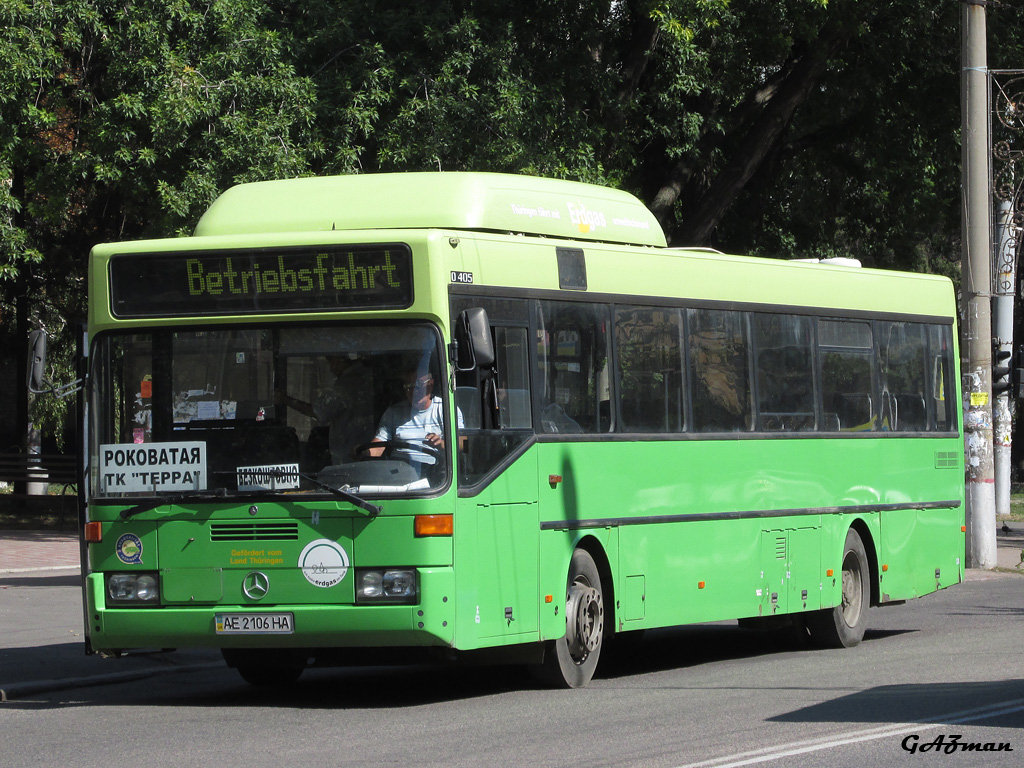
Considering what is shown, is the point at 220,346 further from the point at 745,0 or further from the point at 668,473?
the point at 745,0

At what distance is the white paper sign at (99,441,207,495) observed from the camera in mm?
9398

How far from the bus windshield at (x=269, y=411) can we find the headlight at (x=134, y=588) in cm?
49

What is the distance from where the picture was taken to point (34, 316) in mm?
32688

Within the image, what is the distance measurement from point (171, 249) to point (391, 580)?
2446 millimetres

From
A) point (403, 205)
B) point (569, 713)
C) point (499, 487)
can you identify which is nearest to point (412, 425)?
point (499, 487)

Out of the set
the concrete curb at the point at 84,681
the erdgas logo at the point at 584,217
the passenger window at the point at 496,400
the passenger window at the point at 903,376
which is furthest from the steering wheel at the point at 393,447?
the passenger window at the point at 903,376

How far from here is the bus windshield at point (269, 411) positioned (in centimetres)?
920

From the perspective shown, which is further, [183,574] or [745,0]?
[745,0]

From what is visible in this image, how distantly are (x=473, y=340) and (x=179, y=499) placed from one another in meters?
2.04

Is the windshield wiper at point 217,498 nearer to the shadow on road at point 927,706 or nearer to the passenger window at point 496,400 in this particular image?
the passenger window at point 496,400

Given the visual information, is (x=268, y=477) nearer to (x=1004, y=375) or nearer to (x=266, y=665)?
(x=266, y=665)

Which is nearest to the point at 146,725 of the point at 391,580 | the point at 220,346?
the point at 391,580

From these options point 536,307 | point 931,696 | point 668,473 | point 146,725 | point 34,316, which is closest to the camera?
point 146,725

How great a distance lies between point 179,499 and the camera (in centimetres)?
944
